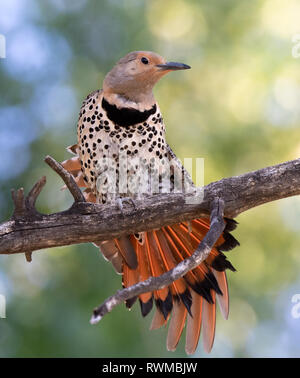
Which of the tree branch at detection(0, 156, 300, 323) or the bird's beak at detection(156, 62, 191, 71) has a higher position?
the bird's beak at detection(156, 62, 191, 71)

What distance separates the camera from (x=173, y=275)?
9.23 feet

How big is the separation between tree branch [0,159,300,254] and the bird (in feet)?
1.49

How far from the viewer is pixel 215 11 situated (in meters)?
6.29

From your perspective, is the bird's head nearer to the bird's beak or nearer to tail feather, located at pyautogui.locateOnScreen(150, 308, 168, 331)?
the bird's beak

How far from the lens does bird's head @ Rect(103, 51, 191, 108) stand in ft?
13.5

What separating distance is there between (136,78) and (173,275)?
68.6 inches

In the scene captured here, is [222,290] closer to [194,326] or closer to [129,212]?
[194,326]

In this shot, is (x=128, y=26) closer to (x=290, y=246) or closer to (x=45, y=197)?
(x=45, y=197)

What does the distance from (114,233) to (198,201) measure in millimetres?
513

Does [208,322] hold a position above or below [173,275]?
below

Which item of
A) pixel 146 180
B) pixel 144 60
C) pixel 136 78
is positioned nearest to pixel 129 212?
pixel 146 180

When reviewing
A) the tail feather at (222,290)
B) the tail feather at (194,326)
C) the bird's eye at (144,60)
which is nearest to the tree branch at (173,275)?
the tail feather at (222,290)

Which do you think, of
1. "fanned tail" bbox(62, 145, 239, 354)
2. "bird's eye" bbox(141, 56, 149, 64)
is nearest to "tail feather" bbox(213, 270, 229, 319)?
"fanned tail" bbox(62, 145, 239, 354)

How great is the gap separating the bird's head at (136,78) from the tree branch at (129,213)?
35.5 inches
